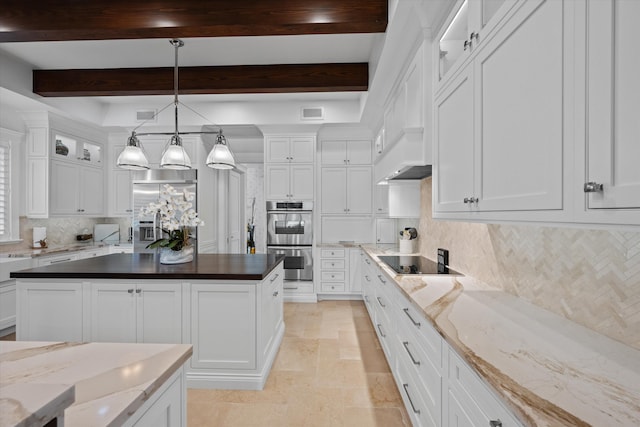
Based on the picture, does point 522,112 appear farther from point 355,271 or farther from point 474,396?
point 355,271

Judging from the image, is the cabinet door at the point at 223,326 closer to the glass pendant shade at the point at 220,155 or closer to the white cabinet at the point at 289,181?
the glass pendant shade at the point at 220,155

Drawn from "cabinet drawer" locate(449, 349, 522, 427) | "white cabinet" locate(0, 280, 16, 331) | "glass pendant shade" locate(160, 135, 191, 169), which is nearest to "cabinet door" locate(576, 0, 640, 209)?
"cabinet drawer" locate(449, 349, 522, 427)

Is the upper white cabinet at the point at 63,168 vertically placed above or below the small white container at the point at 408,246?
above

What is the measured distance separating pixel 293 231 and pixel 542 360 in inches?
159

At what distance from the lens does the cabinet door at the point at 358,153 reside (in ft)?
16.4

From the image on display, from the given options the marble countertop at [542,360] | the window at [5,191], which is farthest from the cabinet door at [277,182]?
the marble countertop at [542,360]

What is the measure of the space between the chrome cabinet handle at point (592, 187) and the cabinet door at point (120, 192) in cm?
572

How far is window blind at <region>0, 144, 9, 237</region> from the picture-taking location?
3.96 m

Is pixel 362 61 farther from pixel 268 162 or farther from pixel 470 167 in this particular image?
pixel 470 167

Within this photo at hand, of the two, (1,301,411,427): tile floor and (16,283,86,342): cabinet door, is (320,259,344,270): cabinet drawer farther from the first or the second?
(16,283,86,342): cabinet door

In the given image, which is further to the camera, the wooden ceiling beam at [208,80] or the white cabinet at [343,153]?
the white cabinet at [343,153]

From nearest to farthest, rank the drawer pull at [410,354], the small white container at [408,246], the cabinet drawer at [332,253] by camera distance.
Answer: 1. the drawer pull at [410,354]
2. the small white container at [408,246]
3. the cabinet drawer at [332,253]

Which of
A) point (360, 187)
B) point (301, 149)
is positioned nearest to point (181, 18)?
point (301, 149)

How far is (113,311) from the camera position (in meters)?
2.49
